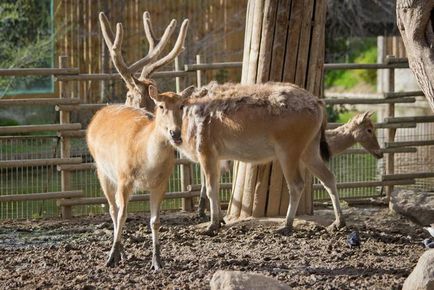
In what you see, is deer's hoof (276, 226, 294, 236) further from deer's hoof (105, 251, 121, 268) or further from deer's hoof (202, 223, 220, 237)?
deer's hoof (105, 251, 121, 268)

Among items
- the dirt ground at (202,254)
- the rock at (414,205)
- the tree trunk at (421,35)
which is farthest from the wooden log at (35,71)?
the tree trunk at (421,35)

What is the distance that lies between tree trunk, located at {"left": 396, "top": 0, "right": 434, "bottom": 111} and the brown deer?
2.28 metres

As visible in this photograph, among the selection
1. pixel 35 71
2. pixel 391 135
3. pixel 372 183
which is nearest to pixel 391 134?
pixel 391 135

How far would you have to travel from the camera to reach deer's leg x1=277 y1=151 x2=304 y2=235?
363 inches

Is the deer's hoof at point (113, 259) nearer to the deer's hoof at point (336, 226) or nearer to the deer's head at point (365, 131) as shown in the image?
the deer's hoof at point (336, 226)

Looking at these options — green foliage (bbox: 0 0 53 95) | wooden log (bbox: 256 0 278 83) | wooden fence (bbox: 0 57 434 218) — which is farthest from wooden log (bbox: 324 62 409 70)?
green foliage (bbox: 0 0 53 95)

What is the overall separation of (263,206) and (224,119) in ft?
3.49

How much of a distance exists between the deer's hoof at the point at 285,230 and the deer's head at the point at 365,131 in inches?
84.9

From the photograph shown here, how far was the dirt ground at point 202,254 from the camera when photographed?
24.1 ft

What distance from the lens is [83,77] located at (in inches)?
428

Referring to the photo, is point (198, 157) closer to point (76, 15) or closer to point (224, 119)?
point (224, 119)

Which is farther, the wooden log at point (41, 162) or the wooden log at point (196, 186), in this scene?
the wooden log at point (196, 186)

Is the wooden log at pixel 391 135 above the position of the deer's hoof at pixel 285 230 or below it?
above

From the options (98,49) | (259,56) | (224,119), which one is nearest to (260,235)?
(224,119)
